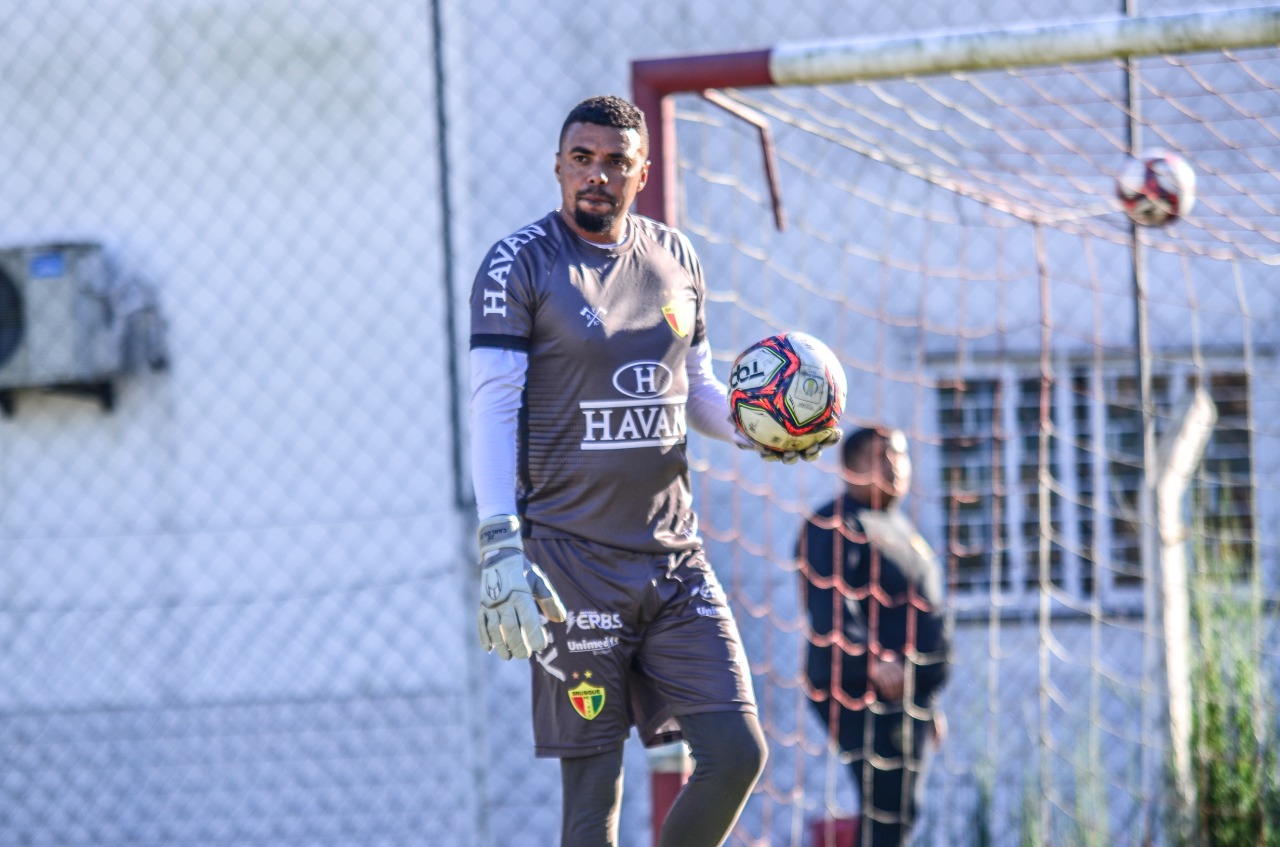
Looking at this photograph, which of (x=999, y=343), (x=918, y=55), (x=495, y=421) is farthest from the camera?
(x=999, y=343)

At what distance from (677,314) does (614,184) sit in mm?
323

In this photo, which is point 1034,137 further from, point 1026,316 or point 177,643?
point 177,643

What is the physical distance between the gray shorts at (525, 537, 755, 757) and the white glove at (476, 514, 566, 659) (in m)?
0.20

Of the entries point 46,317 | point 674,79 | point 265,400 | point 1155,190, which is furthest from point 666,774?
point 46,317

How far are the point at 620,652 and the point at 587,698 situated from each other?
12 cm

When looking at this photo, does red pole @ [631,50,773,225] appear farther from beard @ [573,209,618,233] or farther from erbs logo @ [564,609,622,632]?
erbs logo @ [564,609,622,632]

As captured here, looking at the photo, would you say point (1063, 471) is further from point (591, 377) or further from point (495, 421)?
point (495, 421)

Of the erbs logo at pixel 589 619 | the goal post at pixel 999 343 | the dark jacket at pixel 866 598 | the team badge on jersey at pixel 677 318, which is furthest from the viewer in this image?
the goal post at pixel 999 343

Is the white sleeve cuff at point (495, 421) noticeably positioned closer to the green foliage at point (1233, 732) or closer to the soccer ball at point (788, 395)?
the soccer ball at point (788, 395)

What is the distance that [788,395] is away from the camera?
3229mm

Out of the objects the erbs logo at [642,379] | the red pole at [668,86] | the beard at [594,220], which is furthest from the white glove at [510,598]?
the red pole at [668,86]

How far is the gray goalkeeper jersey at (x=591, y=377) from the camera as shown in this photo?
3.26 m

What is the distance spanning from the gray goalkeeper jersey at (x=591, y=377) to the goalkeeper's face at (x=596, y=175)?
53mm

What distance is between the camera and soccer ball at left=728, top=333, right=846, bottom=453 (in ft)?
10.6
